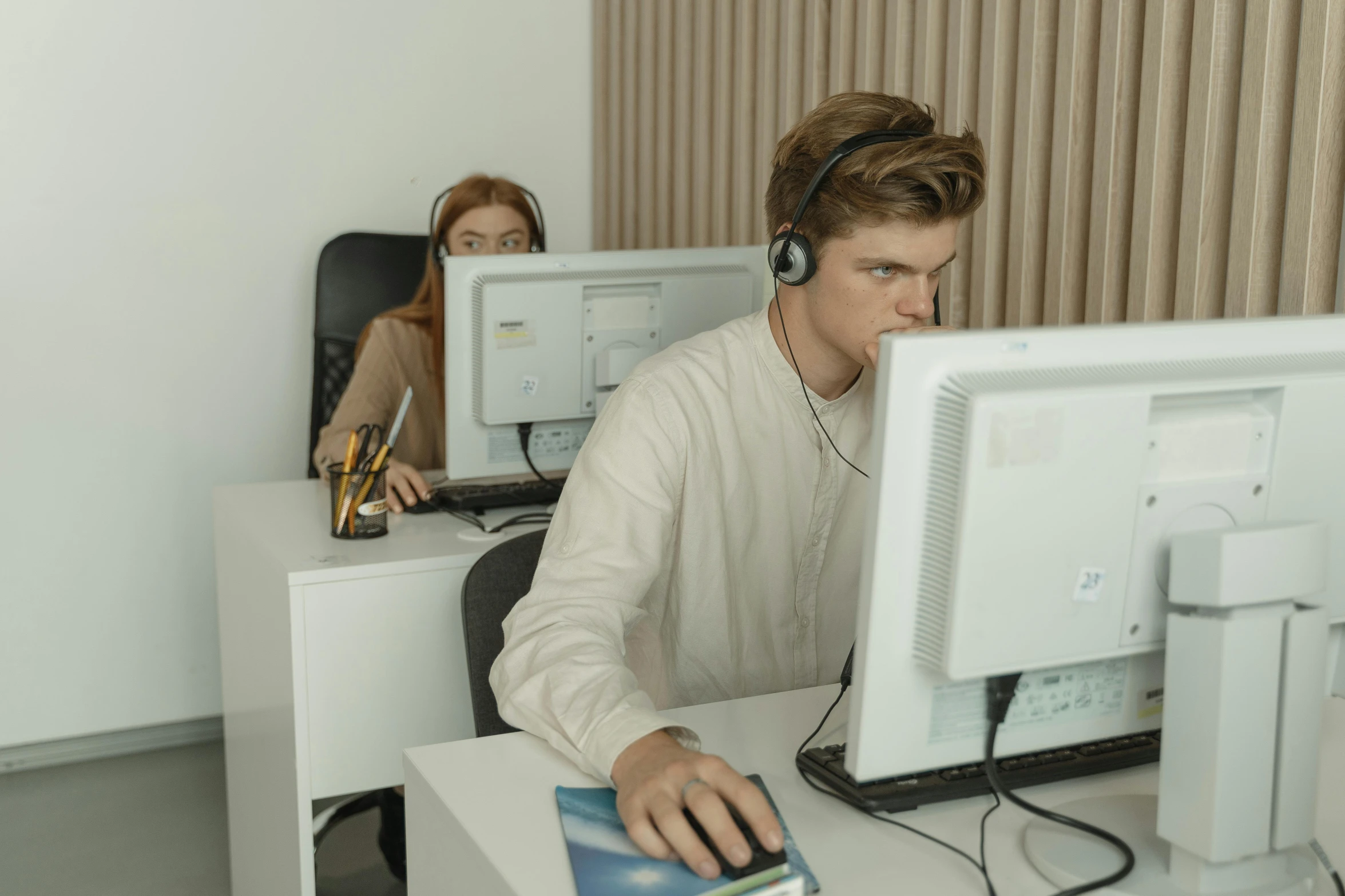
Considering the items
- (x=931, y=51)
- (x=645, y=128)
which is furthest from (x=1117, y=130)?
(x=645, y=128)

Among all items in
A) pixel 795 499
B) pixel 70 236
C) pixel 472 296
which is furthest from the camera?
pixel 70 236

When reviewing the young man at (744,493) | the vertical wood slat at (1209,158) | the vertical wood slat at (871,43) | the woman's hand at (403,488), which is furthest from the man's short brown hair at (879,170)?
the woman's hand at (403,488)

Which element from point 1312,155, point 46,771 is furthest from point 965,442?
point 46,771

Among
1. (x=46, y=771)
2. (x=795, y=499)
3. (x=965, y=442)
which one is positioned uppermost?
(x=965, y=442)

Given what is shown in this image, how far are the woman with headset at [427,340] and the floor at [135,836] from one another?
2.62 ft

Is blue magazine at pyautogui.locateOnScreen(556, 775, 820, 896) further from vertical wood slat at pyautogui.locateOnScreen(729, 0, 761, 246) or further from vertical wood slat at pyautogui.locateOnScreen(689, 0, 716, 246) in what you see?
vertical wood slat at pyautogui.locateOnScreen(689, 0, 716, 246)

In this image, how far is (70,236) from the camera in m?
2.79

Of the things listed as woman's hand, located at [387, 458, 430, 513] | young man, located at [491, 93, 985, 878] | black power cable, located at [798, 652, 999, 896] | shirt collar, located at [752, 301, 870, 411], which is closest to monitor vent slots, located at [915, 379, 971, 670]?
black power cable, located at [798, 652, 999, 896]

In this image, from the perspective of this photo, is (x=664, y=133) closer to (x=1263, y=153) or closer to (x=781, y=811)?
(x=1263, y=153)

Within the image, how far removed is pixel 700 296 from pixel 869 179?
790mm

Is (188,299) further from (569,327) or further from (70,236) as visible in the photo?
(569,327)

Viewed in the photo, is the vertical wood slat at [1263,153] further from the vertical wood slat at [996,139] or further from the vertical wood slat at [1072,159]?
the vertical wood slat at [996,139]

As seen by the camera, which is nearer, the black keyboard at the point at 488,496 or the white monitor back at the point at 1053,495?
the white monitor back at the point at 1053,495

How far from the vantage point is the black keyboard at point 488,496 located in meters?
2.08
